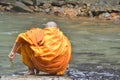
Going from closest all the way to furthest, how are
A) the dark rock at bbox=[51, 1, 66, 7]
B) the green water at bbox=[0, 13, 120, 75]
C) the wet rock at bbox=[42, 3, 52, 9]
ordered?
1. the green water at bbox=[0, 13, 120, 75]
2. the wet rock at bbox=[42, 3, 52, 9]
3. the dark rock at bbox=[51, 1, 66, 7]

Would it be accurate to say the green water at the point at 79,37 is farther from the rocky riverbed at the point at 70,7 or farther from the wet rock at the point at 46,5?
the wet rock at the point at 46,5

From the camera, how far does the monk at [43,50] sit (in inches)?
234

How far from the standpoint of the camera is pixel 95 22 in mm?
16984

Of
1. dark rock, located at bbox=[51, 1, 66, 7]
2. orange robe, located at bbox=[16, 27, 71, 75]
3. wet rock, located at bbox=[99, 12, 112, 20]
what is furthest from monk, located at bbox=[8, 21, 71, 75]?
dark rock, located at bbox=[51, 1, 66, 7]

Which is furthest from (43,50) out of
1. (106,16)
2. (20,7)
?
(20,7)

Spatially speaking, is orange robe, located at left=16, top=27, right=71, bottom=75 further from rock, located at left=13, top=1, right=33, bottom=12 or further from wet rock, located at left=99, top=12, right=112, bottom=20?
rock, located at left=13, top=1, right=33, bottom=12

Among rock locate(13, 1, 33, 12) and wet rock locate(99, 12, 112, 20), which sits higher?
rock locate(13, 1, 33, 12)

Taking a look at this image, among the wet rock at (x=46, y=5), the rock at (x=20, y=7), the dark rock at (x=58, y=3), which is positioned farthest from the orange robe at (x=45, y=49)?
the dark rock at (x=58, y=3)

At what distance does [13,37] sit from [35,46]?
19.1 ft

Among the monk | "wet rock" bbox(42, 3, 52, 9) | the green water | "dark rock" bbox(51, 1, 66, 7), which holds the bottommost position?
the green water

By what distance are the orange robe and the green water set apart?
140cm

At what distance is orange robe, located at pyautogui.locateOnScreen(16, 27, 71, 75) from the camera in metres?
5.95

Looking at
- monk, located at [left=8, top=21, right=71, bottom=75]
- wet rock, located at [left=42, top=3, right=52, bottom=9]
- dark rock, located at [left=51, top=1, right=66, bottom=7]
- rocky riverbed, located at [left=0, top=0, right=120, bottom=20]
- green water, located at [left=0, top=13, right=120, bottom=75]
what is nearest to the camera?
monk, located at [left=8, top=21, right=71, bottom=75]

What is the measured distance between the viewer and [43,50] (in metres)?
5.95
